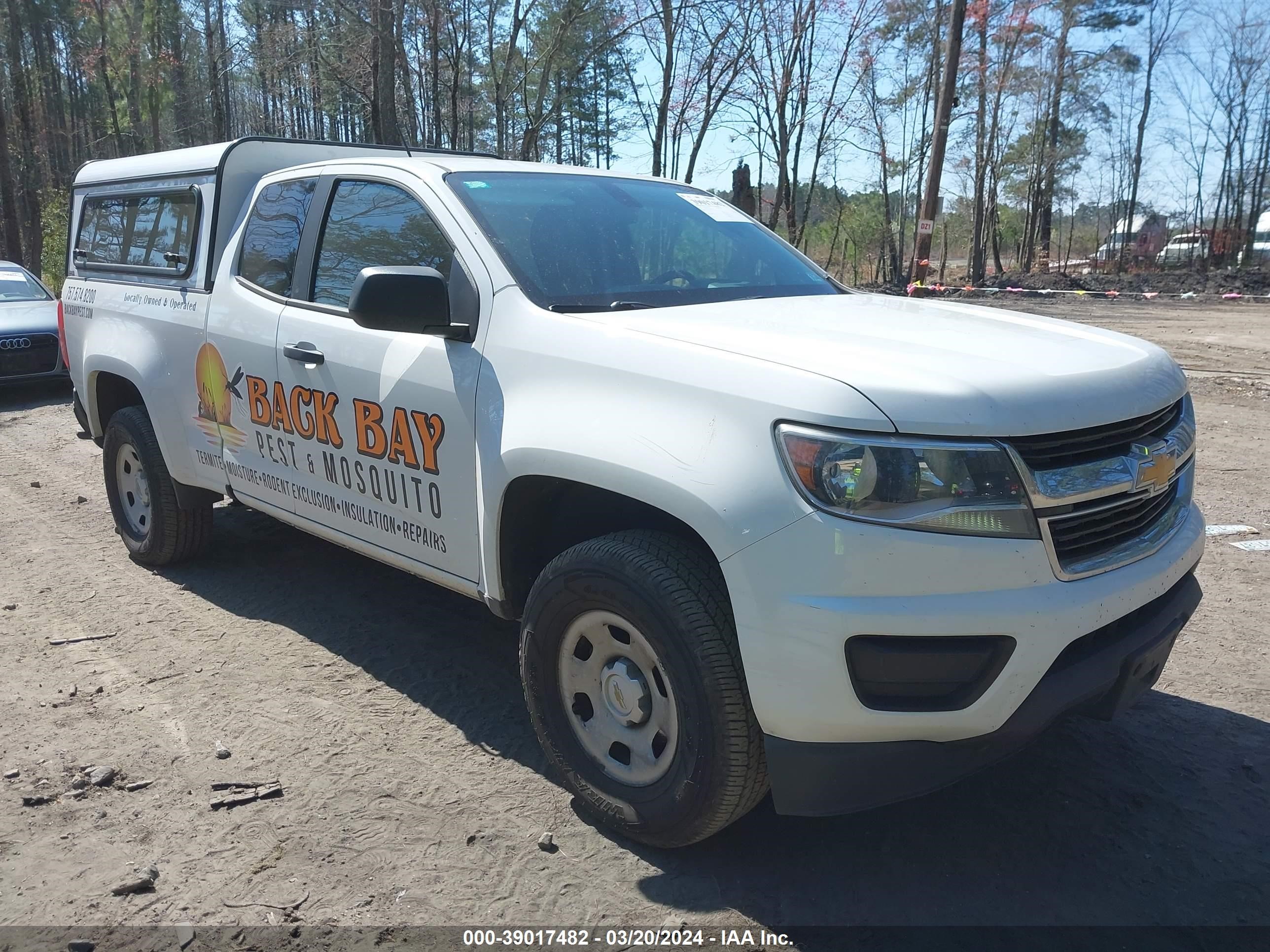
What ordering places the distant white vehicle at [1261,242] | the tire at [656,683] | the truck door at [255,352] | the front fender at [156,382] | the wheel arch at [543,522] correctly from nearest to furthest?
the tire at [656,683]
the wheel arch at [543,522]
the truck door at [255,352]
the front fender at [156,382]
the distant white vehicle at [1261,242]

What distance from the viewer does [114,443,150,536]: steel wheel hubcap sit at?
5.16 meters

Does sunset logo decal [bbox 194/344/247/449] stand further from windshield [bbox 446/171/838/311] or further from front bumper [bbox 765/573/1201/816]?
front bumper [bbox 765/573/1201/816]

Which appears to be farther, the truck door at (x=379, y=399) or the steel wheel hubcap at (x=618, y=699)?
the truck door at (x=379, y=399)

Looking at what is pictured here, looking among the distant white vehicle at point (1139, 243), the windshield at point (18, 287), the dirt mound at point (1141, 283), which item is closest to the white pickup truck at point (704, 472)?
the windshield at point (18, 287)

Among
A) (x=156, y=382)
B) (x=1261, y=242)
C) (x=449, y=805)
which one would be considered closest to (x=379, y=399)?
(x=449, y=805)

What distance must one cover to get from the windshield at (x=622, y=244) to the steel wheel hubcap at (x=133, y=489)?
109 inches

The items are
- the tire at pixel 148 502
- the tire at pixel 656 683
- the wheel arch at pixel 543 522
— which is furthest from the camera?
the tire at pixel 148 502

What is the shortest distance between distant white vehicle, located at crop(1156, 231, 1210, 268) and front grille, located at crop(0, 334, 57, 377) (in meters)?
30.4

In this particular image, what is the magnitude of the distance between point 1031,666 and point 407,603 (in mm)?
3152

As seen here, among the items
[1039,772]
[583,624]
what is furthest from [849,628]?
[1039,772]

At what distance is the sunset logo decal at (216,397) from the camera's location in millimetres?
4215

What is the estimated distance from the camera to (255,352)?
4020mm

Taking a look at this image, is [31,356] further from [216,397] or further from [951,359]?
[951,359]

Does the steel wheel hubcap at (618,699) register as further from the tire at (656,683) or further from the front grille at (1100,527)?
the front grille at (1100,527)
